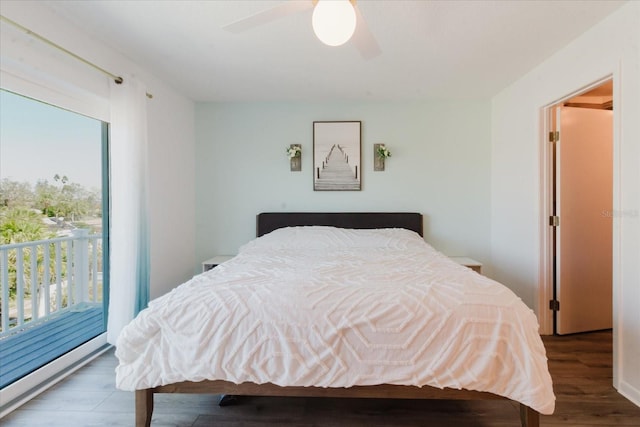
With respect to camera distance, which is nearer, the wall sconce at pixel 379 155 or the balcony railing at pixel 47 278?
the balcony railing at pixel 47 278

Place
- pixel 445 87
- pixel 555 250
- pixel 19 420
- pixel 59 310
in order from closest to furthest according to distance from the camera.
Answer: pixel 19 420 → pixel 555 250 → pixel 59 310 → pixel 445 87

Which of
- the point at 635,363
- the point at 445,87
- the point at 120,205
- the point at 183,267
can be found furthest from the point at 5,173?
the point at 635,363

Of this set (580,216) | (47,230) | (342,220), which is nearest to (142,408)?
(47,230)

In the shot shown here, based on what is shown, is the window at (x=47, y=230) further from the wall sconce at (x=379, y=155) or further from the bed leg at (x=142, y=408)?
the wall sconce at (x=379, y=155)

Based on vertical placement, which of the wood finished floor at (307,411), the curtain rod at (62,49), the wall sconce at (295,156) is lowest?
the wood finished floor at (307,411)

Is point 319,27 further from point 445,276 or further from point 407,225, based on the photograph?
point 407,225

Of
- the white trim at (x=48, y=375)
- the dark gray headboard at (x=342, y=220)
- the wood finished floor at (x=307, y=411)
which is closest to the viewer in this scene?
the wood finished floor at (x=307, y=411)

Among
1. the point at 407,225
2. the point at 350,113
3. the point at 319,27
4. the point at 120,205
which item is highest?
the point at 350,113

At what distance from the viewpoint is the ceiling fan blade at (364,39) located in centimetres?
155

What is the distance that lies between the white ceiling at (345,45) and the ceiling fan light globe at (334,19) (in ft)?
2.25

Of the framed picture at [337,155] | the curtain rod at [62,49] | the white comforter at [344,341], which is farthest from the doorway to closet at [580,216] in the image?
the curtain rod at [62,49]

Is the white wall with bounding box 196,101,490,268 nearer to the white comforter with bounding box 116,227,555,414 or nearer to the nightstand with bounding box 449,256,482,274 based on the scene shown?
the nightstand with bounding box 449,256,482,274

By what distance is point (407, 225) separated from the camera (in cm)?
352

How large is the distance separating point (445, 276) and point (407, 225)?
5.71ft
